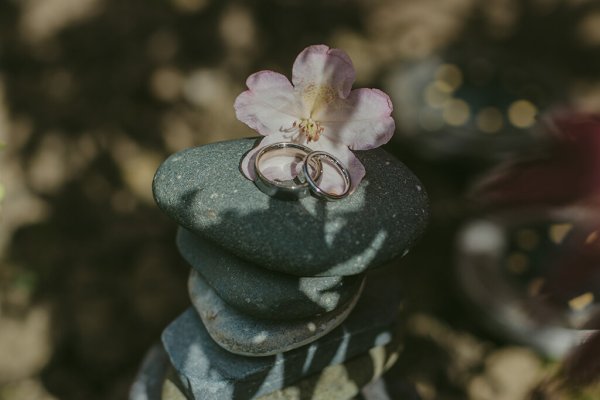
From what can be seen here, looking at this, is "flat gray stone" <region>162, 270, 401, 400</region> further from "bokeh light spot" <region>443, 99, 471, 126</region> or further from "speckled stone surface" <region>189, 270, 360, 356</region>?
"bokeh light spot" <region>443, 99, 471, 126</region>

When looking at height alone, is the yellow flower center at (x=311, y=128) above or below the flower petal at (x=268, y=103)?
below

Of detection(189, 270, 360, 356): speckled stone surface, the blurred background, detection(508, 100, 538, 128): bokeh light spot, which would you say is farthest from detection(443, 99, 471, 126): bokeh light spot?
detection(189, 270, 360, 356): speckled stone surface

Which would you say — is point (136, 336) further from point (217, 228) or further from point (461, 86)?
point (461, 86)

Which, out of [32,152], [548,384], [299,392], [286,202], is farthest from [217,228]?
[32,152]

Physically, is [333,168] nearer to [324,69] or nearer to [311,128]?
[311,128]

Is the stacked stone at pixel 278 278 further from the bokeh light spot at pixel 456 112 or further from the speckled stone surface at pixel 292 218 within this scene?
the bokeh light spot at pixel 456 112

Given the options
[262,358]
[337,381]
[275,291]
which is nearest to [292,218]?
[275,291]

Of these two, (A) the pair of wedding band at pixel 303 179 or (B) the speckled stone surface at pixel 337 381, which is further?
(B) the speckled stone surface at pixel 337 381

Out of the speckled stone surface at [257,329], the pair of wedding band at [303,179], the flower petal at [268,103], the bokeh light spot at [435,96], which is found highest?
the flower petal at [268,103]

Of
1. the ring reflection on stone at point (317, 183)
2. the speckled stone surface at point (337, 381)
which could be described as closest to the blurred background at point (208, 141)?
the speckled stone surface at point (337, 381)
